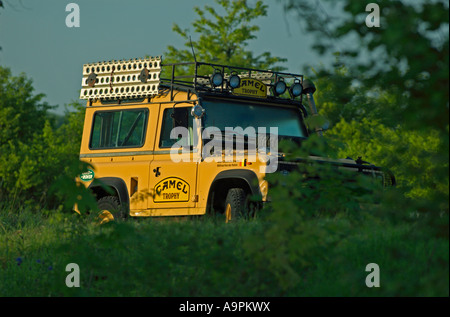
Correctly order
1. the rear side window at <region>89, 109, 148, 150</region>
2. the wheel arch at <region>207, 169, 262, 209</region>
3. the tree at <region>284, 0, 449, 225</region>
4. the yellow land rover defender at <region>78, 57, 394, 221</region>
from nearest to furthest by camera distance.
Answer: the tree at <region>284, 0, 449, 225</region> → the wheel arch at <region>207, 169, 262, 209</region> → the yellow land rover defender at <region>78, 57, 394, 221</region> → the rear side window at <region>89, 109, 148, 150</region>

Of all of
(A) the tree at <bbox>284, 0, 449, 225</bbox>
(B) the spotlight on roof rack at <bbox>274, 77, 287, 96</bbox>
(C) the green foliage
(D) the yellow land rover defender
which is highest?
(C) the green foliage

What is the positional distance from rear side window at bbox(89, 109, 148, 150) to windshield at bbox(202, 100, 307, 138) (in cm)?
136

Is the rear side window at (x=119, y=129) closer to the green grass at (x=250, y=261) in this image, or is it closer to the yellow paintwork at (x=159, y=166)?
the yellow paintwork at (x=159, y=166)

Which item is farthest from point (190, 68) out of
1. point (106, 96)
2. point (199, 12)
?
point (106, 96)

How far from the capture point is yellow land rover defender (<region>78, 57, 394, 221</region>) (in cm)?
1036

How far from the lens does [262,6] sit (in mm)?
29734

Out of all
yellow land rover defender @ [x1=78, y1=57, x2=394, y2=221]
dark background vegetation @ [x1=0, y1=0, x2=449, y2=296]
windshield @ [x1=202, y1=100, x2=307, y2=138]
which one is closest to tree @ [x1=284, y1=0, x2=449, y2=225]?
dark background vegetation @ [x1=0, y1=0, x2=449, y2=296]

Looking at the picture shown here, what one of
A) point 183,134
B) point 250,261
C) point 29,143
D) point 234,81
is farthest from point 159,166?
point 29,143

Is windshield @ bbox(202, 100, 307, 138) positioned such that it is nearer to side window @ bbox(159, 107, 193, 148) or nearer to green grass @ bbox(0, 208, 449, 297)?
side window @ bbox(159, 107, 193, 148)

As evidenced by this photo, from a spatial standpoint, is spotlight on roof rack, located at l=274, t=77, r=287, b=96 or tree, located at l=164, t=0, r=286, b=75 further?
tree, located at l=164, t=0, r=286, b=75

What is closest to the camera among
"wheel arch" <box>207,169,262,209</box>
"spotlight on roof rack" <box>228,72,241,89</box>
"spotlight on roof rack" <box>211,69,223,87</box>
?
"wheel arch" <box>207,169,262,209</box>

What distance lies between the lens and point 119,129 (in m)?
12.2

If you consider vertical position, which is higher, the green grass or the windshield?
the windshield
